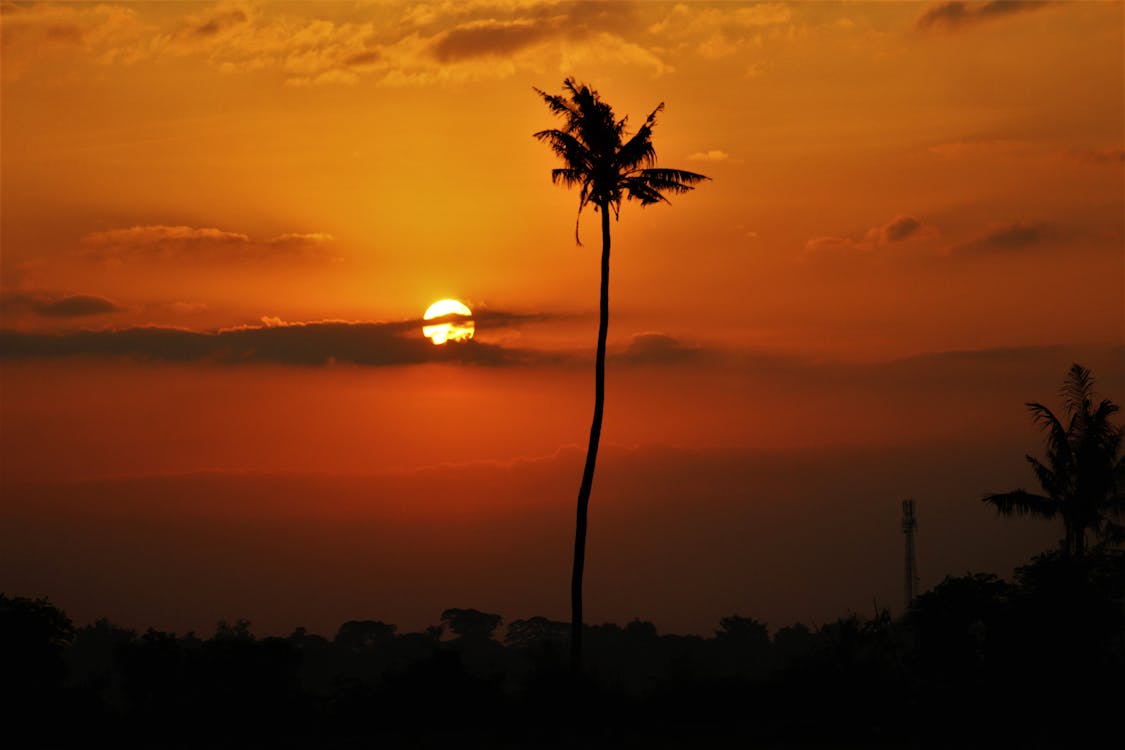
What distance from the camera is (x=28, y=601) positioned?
5331 centimetres

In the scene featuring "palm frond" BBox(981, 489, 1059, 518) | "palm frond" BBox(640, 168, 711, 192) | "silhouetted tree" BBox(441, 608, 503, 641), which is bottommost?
"silhouetted tree" BBox(441, 608, 503, 641)

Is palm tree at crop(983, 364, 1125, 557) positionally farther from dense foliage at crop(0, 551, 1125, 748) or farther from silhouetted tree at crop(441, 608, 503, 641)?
silhouetted tree at crop(441, 608, 503, 641)

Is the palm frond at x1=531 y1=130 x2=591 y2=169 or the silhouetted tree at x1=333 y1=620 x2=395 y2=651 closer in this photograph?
the palm frond at x1=531 y1=130 x2=591 y2=169

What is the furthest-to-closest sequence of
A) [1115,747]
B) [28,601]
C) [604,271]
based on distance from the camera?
[28,601] → [604,271] → [1115,747]

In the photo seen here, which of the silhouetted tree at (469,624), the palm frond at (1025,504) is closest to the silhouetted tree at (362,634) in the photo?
the silhouetted tree at (469,624)

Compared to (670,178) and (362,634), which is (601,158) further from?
(362,634)

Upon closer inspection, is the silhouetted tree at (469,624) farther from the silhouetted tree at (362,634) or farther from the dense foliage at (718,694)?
the dense foliage at (718,694)

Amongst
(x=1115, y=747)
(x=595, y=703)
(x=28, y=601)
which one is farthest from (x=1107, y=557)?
(x=28, y=601)

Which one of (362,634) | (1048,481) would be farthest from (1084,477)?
(362,634)

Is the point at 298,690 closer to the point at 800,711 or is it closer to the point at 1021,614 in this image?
the point at 800,711

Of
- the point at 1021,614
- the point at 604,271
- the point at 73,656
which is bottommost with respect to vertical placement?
the point at 73,656

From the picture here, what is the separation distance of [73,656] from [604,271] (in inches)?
4876

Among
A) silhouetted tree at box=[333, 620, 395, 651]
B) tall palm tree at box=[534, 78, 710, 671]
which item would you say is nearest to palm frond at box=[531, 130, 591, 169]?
tall palm tree at box=[534, 78, 710, 671]

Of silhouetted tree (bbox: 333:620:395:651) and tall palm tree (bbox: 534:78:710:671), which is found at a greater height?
tall palm tree (bbox: 534:78:710:671)
